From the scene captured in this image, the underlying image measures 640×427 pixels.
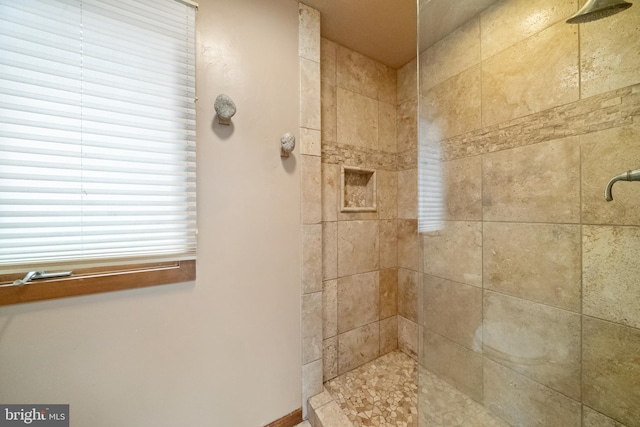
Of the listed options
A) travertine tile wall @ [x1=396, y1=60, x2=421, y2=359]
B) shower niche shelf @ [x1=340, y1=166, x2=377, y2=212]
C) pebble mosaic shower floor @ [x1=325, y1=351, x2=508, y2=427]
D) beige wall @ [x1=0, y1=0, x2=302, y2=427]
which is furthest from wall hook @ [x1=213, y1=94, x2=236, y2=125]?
pebble mosaic shower floor @ [x1=325, y1=351, x2=508, y2=427]

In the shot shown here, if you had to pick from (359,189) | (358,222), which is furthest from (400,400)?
(359,189)

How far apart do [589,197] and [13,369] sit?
2105mm

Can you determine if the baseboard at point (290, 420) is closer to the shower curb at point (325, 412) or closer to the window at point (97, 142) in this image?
the shower curb at point (325, 412)

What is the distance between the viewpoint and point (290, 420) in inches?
44.1

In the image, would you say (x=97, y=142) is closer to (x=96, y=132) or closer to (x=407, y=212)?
(x=96, y=132)

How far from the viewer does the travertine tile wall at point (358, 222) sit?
1.38 m

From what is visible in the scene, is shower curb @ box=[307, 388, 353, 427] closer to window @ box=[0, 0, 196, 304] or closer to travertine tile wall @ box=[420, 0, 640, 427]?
travertine tile wall @ box=[420, 0, 640, 427]

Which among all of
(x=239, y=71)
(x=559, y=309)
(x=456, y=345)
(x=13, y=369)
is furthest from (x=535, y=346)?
(x=13, y=369)

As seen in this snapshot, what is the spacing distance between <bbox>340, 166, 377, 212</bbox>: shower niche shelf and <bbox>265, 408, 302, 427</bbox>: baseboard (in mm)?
1184

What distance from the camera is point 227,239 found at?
3.27 ft

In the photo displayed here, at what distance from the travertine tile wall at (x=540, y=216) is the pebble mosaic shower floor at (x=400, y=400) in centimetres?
7

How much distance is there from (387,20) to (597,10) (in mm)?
880

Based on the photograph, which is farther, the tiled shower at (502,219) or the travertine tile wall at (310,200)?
the travertine tile wall at (310,200)

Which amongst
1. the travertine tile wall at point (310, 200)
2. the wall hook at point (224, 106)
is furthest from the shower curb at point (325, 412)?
the wall hook at point (224, 106)
